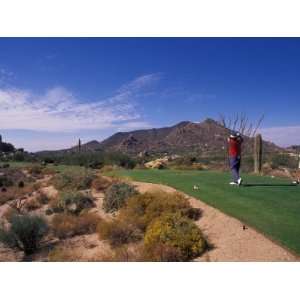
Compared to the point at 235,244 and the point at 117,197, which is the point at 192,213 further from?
Answer: the point at 117,197

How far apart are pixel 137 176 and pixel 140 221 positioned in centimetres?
810

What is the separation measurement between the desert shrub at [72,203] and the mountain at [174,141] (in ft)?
83.6

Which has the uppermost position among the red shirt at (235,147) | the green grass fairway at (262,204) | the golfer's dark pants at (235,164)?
the red shirt at (235,147)

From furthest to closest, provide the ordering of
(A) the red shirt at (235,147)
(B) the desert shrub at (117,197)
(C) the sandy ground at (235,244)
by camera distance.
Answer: (B) the desert shrub at (117,197)
(A) the red shirt at (235,147)
(C) the sandy ground at (235,244)

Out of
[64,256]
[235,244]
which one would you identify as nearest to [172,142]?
[64,256]

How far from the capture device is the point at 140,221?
11.2 m

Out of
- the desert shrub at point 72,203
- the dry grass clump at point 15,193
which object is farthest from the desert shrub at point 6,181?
the desert shrub at point 72,203

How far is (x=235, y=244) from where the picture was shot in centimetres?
835

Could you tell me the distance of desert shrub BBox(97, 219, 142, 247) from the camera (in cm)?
1059

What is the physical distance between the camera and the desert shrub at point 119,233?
1059 cm

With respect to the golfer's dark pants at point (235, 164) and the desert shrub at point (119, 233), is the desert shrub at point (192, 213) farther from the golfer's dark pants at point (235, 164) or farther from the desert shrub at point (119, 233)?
the golfer's dark pants at point (235, 164)

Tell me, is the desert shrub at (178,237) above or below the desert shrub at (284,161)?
below
